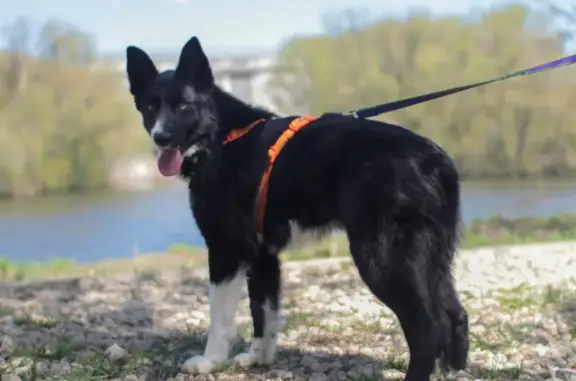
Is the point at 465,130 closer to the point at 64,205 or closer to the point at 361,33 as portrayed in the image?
the point at 361,33

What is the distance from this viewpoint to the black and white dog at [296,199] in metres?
3.00

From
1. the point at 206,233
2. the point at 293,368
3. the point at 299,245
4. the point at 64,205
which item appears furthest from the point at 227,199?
the point at 64,205

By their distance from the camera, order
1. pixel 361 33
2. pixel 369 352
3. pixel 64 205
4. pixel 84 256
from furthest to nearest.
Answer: pixel 361 33 < pixel 64 205 < pixel 84 256 < pixel 369 352

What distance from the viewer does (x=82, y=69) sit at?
15406mm

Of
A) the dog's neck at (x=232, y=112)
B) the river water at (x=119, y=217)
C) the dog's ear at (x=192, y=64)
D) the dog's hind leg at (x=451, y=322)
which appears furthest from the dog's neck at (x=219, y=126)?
the river water at (x=119, y=217)

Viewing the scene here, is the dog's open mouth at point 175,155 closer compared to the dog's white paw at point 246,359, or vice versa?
the dog's open mouth at point 175,155

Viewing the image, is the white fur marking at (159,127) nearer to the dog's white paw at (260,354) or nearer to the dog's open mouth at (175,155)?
the dog's open mouth at (175,155)

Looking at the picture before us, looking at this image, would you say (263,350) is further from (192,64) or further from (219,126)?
(192,64)

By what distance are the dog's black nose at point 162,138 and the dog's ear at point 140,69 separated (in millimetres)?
428

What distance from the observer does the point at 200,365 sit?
11.4 feet

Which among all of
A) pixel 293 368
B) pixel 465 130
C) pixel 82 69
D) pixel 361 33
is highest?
pixel 361 33

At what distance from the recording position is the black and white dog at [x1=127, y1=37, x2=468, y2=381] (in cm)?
300

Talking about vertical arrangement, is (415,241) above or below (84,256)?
above

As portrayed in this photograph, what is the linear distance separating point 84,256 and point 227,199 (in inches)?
331
